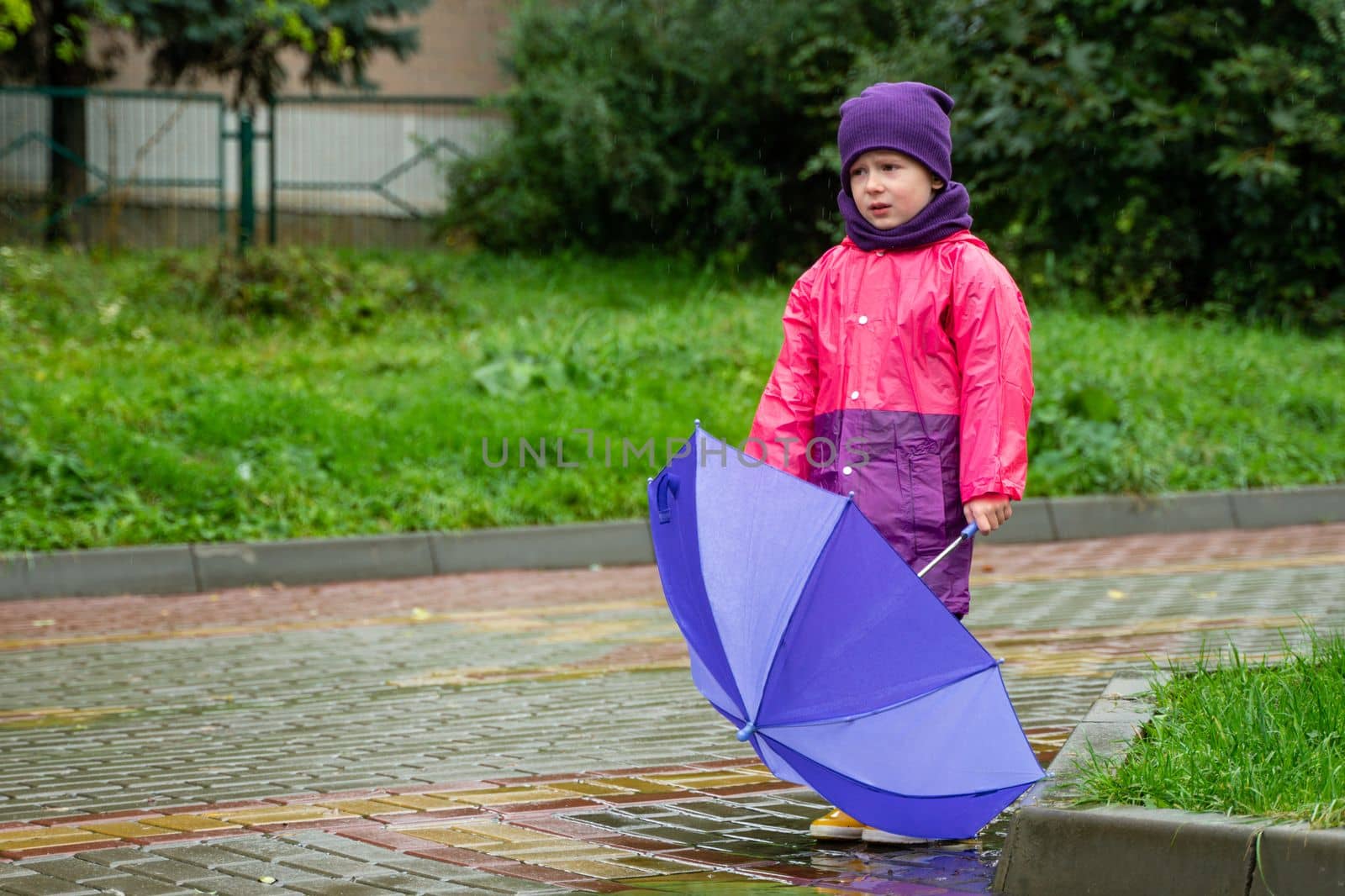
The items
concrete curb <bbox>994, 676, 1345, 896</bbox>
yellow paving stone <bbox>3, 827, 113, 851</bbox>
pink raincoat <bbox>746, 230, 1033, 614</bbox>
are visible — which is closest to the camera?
concrete curb <bbox>994, 676, 1345, 896</bbox>

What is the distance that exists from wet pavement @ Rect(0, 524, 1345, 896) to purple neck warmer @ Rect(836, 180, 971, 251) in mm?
1418

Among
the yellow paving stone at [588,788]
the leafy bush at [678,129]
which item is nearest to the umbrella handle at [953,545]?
the yellow paving stone at [588,788]

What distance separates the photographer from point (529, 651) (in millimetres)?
6484

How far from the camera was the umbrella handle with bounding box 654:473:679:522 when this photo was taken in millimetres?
3545

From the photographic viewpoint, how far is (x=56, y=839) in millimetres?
3826

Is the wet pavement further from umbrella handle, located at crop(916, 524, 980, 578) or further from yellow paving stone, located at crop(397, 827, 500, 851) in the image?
umbrella handle, located at crop(916, 524, 980, 578)

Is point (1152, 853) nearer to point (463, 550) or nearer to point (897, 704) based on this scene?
point (897, 704)

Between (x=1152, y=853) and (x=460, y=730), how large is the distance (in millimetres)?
2598

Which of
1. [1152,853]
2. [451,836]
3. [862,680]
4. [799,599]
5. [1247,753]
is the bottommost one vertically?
[451,836]

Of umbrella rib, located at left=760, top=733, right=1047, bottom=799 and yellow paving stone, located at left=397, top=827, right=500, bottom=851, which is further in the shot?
yellow paving stone, located at left=397, top=827, right=500, bottom=851

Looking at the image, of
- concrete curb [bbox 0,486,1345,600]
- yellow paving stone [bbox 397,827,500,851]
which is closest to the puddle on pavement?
yellow paving stone [bbox 397,827,500,851]

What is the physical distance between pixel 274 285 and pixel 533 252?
5605mm

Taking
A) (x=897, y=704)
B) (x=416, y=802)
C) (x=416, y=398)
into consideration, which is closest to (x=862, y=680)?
(x=897, y=704)

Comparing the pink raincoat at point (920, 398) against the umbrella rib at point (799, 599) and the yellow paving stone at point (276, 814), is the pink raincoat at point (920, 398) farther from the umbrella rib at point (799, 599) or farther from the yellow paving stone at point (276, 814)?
the yellow paving stone at point (276, 814)
